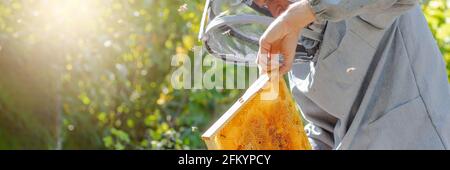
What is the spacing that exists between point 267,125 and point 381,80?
41 cm

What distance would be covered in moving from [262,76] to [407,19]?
52 centimetres

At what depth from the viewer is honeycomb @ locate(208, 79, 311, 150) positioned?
2.90 meters

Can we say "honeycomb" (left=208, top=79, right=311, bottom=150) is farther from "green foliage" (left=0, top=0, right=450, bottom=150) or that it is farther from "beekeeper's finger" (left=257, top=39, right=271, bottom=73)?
"green foliage" (left=0, top=0, right=450, bottom=150)

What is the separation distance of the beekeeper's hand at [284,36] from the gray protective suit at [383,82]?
19cm

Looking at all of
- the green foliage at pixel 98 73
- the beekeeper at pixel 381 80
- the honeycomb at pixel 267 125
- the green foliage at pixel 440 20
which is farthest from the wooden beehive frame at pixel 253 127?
the green foliage at pixel 440 20

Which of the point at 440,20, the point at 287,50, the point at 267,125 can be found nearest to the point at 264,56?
the point at 287,50

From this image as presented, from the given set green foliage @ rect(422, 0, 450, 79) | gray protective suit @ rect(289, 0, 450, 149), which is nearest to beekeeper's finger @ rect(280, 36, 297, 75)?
gray protective suit @ rect(289, 0, 450, 149)

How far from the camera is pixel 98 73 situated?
21.1 ft

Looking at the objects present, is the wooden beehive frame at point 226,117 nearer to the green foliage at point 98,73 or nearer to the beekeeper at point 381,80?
the beekeeper at point 381,80

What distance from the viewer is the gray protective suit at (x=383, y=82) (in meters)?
3.10

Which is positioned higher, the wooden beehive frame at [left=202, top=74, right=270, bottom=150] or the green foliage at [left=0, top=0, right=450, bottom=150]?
the wooden beehive frame at [left=202, top=74, right=270, bottom=150]

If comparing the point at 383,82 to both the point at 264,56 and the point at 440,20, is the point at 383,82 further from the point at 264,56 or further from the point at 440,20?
the point at 440,20

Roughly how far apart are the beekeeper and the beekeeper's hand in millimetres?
34
